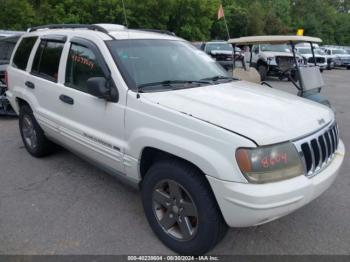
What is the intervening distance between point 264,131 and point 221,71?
183cm

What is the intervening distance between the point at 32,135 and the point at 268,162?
3.78 meters

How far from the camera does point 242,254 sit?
10.0 feet

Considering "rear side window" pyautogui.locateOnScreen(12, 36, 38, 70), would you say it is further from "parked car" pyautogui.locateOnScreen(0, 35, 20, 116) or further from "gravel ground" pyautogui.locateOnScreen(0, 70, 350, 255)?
"parked car" pyautogui.locateOnScreen(0, 35, 20, 116)

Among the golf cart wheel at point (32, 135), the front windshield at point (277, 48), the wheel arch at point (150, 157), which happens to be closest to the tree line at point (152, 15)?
the front windshield at point (277, 48)

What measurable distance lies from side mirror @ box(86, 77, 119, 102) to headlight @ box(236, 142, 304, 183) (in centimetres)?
139

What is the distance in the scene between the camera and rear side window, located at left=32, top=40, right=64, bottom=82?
14.0 ft

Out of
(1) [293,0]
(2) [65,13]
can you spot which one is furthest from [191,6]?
(1) [293,0]

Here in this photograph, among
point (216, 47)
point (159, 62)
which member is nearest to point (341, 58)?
point (216, 47)

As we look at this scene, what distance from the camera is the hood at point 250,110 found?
261 centimetres

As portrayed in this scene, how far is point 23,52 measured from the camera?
17.0ft

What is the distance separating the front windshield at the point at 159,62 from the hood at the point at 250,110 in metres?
0.31

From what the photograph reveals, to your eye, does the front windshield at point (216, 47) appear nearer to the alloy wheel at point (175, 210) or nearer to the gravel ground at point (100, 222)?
the gravel ground at point (100, 222)

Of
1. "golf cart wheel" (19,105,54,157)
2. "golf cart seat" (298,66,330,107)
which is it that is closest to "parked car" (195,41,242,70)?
"golf cart seat" (298,66,330,107)

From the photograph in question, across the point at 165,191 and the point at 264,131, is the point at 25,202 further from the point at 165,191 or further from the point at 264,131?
the point at 264,131
